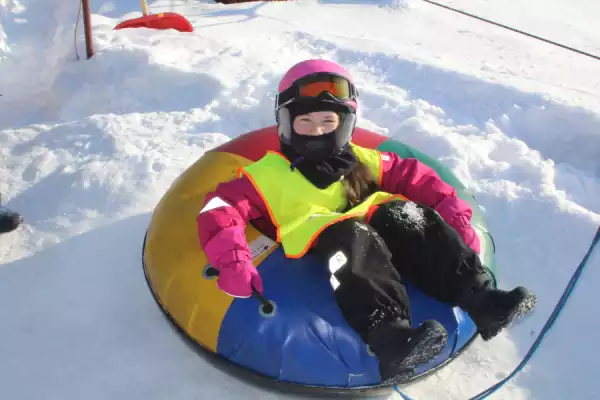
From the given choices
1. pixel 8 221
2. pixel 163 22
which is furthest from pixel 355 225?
pixel 163 22

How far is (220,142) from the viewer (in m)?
3.88

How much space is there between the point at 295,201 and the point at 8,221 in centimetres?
171

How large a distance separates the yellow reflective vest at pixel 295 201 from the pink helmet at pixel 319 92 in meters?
0.17

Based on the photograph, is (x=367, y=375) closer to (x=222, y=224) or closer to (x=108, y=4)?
(x=222, y=224)

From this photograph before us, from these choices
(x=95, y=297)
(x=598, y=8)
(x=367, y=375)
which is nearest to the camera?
(x=367, y=375)

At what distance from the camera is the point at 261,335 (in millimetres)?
2096

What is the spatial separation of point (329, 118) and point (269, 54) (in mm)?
2836

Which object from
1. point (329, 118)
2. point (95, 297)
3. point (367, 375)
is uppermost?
point (329, 118)

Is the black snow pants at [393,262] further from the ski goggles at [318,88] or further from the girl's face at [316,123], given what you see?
the ski goggles at [318,88]

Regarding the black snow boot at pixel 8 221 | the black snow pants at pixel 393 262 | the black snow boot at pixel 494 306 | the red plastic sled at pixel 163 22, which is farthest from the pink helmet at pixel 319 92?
A: the red plastic sled at pixel 163 22

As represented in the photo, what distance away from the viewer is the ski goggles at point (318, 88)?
2.42 metres

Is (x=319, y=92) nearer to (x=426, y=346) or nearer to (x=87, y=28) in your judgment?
(x=426, y=346)

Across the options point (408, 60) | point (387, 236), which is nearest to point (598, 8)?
point (408, 60)

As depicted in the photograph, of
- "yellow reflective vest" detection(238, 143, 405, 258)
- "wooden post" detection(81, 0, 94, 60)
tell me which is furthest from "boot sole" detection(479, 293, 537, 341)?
"wooden post" detection(81, 0, 94, 60)
